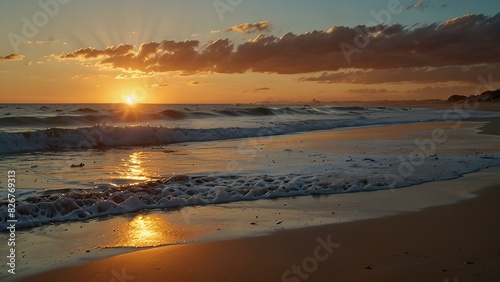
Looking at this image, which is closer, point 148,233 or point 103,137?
point 148,233

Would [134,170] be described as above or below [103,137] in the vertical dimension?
below

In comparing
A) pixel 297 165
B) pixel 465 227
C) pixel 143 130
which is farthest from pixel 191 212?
pixel 143 130

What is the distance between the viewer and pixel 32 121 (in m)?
27.4

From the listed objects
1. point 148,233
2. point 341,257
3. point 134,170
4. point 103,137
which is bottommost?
point 341,257

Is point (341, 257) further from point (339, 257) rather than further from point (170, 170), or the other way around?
point (170, 170)

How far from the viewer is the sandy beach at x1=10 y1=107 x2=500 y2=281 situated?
442 centimetres

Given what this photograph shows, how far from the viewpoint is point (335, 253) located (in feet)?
16.5

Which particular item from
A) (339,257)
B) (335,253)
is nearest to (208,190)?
(335,253)

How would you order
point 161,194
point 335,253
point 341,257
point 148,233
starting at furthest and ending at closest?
point 161,194 < point 148,233 < point 335,253 < point 341,257

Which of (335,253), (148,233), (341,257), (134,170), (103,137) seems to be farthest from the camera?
(103,137)

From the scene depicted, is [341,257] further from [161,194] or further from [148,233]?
[161,194]

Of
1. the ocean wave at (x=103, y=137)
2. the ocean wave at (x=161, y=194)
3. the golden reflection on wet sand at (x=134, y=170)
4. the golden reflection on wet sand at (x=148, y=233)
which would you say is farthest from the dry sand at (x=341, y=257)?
the ocean wave at (x=103, y=137)

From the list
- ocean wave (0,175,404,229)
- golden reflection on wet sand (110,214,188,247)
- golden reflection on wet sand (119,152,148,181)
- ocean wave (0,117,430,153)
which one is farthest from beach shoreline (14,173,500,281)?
ocean wave (0,117,430,153)

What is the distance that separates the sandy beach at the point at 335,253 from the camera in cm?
442
